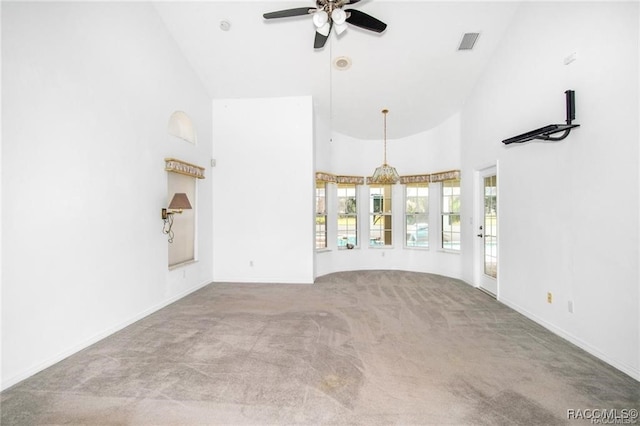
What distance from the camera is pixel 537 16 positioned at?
326 cm

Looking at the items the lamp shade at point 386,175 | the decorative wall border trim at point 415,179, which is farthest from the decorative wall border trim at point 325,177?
the decorative wall border trim at point 415,179

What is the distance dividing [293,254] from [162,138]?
9.54ft

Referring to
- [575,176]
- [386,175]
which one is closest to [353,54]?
[386,175]

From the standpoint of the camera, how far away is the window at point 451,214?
589 cm

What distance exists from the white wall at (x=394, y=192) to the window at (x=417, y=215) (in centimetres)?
14

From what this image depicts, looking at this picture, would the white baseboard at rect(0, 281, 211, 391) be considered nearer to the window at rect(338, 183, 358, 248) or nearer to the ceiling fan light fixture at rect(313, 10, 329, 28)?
the window at rect(338, 183, 358, 248)

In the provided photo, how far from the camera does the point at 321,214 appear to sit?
20.2 feet

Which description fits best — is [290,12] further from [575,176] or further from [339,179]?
[339,179]

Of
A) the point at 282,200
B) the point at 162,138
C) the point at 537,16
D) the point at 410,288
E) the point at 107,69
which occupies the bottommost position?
the point at 410,288

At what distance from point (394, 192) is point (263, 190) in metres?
3.23

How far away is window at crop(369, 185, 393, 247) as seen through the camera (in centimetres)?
670

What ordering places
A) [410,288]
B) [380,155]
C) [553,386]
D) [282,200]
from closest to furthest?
[553,386], [410,288], [282,200], [380,155]

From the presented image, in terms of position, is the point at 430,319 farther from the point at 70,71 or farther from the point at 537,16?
the point at 70,71

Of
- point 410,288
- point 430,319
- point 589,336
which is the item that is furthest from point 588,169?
point 410,288
